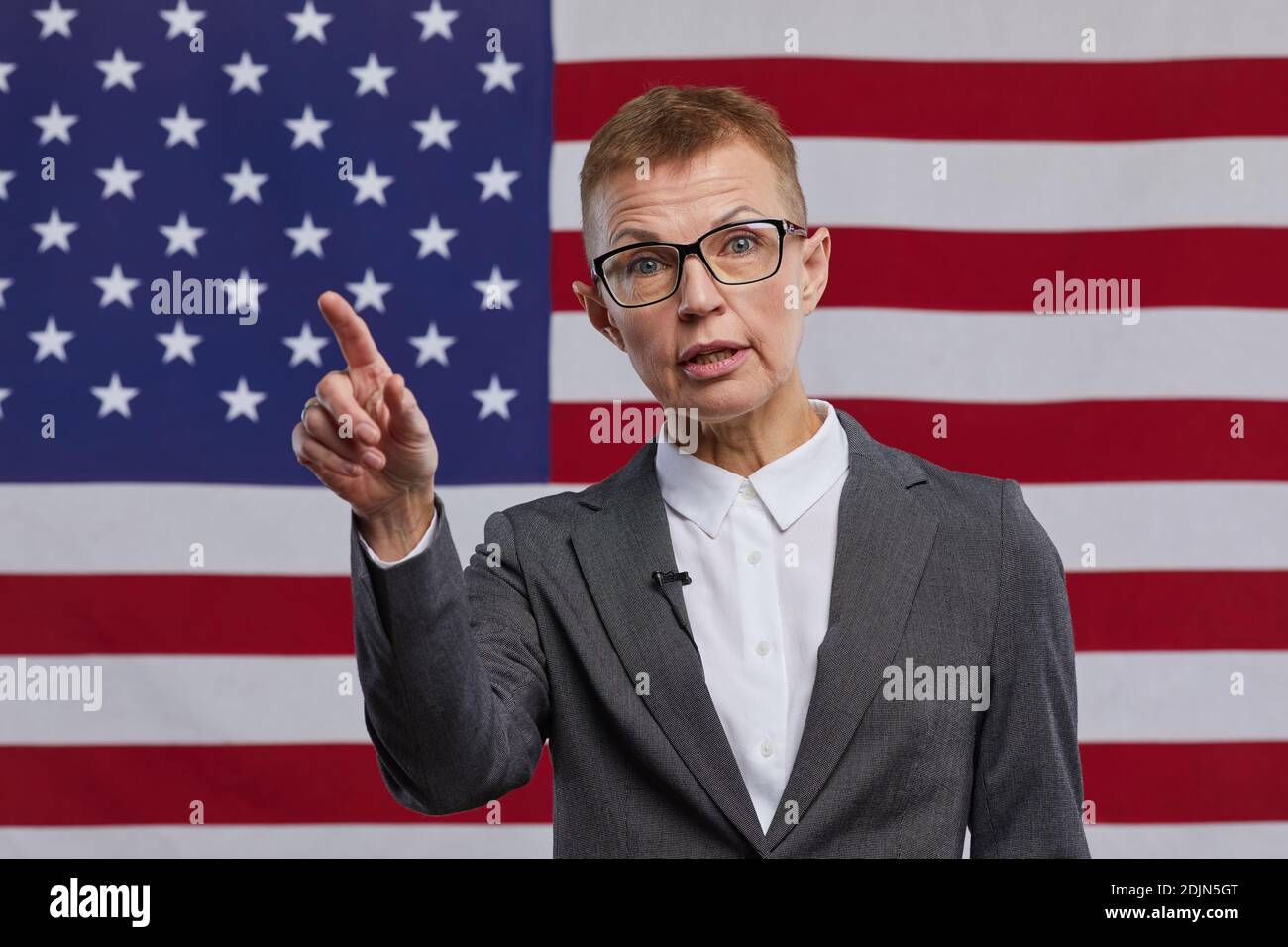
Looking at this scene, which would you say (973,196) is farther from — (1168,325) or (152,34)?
(152,34)

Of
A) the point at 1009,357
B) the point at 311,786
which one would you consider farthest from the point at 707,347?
the point at 311,786

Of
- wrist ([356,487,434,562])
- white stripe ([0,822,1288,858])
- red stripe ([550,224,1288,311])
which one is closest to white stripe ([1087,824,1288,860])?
white stripe ([0,822,1288,858])

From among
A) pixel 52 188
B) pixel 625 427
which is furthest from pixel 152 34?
pixel 625 427

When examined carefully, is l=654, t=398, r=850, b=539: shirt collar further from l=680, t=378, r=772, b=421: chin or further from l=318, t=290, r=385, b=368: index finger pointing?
l=318, t=290, r=385, b=368: index finger pointing

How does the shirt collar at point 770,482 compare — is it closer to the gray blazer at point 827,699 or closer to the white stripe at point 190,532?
the gray blazer at point 827,699

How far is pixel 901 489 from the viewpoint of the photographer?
1.83 metres

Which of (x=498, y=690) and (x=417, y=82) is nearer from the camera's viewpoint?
(x=498, y=690)

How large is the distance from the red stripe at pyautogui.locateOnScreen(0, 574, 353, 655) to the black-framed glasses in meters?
1.79

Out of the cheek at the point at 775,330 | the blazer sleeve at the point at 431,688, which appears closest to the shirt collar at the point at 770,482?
the cheek at the point at 775,330

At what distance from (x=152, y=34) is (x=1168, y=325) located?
107 inches

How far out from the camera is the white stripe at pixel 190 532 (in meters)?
3.37

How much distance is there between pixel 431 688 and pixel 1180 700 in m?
2.42

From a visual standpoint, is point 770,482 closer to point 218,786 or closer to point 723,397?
point 723,397

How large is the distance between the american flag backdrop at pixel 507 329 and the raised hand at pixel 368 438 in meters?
1.91
